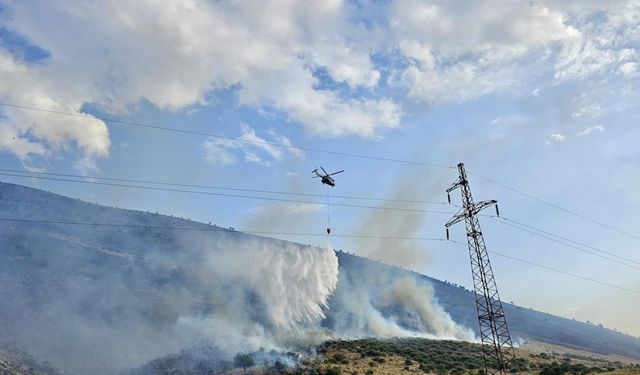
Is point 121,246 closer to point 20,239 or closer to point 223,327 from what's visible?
point 20,239

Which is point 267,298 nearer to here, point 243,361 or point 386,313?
point 386,313

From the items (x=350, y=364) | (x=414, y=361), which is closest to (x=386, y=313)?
(x=414, y=361)

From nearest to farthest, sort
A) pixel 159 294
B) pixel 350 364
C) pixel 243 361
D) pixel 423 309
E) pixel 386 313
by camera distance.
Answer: pixel 243 361, pixel 350 364, pixel 159 294, pixel 386 313, pixel 423 309

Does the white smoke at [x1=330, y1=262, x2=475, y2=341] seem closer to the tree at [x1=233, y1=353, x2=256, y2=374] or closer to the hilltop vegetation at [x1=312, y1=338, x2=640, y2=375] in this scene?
the hilltop vegetation at [x1=312, y1=338, x2=640, y2=375]

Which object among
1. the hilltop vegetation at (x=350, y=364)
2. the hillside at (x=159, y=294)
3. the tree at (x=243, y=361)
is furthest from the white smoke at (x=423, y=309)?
the tree at (x=243, y=361)

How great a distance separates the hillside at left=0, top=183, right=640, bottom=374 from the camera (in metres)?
73.1

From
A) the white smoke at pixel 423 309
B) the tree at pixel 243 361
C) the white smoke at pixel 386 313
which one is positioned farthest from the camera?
the white smoke at pixel 423 309

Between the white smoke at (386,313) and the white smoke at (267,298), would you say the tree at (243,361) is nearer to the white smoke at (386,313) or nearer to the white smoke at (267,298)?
the white smoke at (267,298)

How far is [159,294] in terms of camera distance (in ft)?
323

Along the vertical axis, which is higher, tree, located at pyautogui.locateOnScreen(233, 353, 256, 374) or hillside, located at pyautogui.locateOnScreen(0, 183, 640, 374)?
hillside, located at pyautogui.locateOnScreen(0, 183, 640, 374)

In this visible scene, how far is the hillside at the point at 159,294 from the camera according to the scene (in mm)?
73125

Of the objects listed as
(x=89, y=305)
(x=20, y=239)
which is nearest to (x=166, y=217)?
(x=20, y=239)

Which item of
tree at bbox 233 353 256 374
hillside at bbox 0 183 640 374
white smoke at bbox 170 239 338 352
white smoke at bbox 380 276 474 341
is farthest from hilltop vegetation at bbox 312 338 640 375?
white smoke at bbox 380 276 474 341

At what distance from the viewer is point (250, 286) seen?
357ft
